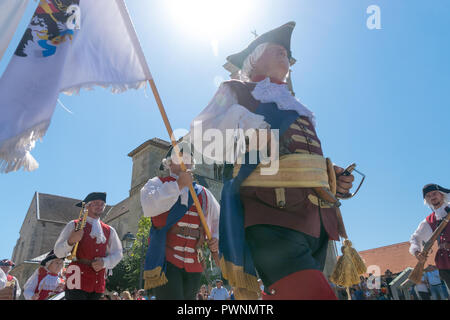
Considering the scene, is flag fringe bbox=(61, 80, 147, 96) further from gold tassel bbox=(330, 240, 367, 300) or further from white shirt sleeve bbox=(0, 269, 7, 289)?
white shirt sleeve bbox=(0, 269, 7, 289)

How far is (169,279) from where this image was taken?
324cm

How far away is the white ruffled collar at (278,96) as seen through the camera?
2.37m

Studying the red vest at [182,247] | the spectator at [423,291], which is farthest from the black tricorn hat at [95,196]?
the spectator at [423,291]

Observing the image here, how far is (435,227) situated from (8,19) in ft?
19.8

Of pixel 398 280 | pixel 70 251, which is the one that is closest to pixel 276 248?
pixel 70 251

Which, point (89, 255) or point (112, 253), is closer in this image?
point (89, 255)

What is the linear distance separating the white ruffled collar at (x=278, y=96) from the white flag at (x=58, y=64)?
3.61ft

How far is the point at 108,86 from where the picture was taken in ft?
9.20

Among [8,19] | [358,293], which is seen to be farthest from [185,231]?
[358,293]

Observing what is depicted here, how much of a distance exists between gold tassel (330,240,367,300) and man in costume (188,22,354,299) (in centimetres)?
12

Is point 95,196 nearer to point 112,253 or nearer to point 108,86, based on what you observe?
point 112,253

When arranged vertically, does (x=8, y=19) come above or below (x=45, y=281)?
above

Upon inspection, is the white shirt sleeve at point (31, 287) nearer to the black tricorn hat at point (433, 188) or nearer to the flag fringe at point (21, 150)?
the flag fringe at point (21, 150)

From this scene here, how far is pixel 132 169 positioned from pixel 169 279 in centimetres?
3185
